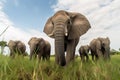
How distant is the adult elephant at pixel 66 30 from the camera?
711cm

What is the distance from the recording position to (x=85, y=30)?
9.24 meters

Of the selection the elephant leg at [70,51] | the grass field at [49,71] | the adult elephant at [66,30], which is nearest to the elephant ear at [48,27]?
the adult elephant at [66,30]

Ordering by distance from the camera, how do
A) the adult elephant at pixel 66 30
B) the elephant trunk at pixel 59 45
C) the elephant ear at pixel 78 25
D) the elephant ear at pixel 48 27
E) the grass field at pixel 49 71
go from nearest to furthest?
the grass field at pixel 49 71 < the elephant trunk at pixel 59 45 < the adult elephant at pixel 66 30 < the elephant ear at pixel 78 25 < the elephant ear at pixel 48 27

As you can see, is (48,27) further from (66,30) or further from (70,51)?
(66,30)

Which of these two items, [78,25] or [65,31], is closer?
[65,31]

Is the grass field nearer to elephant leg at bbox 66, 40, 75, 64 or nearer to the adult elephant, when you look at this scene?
the adult elephant

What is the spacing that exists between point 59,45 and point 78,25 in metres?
2.23

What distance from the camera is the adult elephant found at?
7.11 meters

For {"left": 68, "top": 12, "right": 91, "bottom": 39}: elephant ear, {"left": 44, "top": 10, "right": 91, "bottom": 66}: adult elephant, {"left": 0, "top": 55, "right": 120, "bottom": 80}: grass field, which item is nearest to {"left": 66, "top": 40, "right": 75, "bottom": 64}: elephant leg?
{"left": 44, "top": 10, "right": 91, "bottom": 66}: adult elephant

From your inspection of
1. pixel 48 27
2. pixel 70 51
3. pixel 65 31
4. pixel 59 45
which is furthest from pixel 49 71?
pixel 48 27

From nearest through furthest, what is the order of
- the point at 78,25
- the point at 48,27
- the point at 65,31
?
the point at 65,31, the point at 78,25, the point at 48,27

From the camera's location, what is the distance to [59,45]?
7094 mm

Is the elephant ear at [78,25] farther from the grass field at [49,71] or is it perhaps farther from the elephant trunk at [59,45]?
the grass field at [49,71]

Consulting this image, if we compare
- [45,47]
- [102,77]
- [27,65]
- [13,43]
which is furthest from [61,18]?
[13,43]
